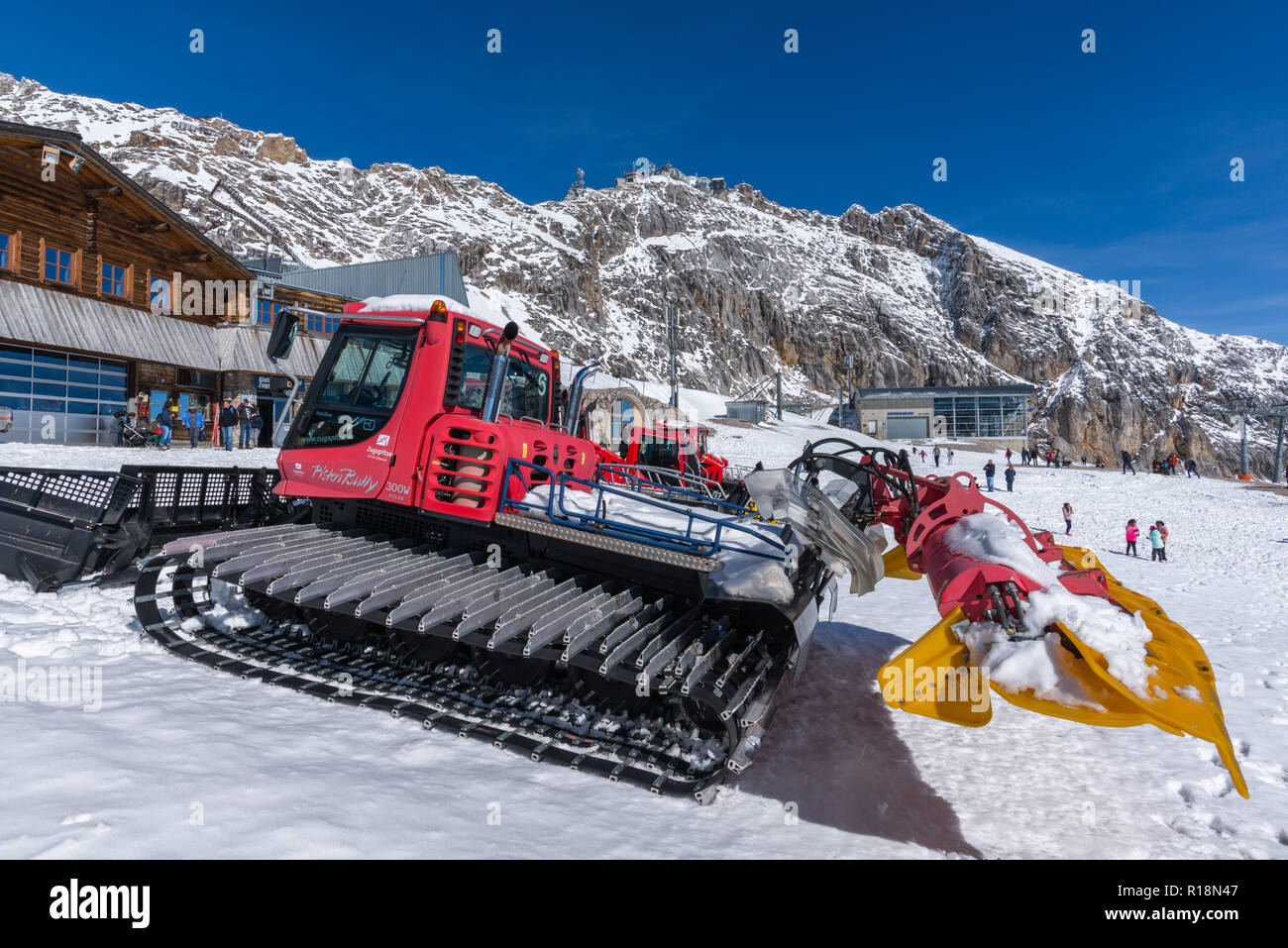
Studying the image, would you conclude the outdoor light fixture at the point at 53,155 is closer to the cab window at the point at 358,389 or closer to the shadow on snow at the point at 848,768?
the cab window at the point at 358,389

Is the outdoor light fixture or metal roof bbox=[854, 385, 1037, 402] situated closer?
the outdoor light fixture

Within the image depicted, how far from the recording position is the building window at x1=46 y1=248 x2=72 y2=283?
18.5 m

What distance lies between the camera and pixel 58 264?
742 inches

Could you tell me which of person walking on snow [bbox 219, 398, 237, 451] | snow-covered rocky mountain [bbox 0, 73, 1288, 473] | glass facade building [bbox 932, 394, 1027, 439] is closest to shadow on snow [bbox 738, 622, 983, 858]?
person walking on snow [bbox 219, 398, 237, 451]

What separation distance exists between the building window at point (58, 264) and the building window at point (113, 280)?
93 centimetres

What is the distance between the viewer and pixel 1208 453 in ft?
359

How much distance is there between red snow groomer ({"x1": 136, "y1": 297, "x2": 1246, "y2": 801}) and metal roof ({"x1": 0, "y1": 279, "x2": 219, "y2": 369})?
17934mm

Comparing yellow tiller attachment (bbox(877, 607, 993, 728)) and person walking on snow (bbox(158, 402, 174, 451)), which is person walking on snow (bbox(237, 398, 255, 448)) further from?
yellow tiller attachment (bbox(877, 607, 993, 728))

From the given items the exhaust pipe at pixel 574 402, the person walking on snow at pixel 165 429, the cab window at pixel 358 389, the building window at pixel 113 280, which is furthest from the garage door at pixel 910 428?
the cab window at pixel 358 389

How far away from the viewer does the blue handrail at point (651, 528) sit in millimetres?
4395

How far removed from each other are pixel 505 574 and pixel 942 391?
67.0 m

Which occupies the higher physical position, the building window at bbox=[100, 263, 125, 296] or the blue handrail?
the building window at bbox=[100, 263, 125, 296]

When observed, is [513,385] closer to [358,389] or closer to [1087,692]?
[358,389]
